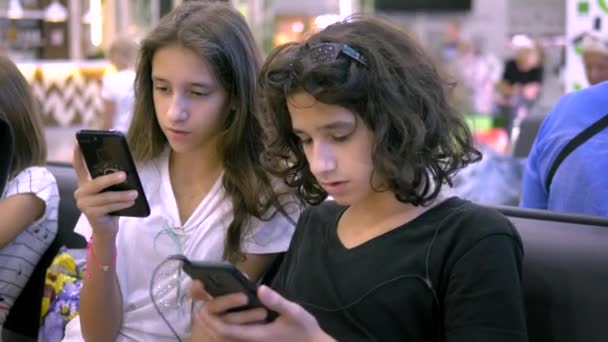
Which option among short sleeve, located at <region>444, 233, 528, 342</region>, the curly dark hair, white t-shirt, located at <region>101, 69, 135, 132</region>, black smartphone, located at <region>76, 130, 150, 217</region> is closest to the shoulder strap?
the curly dark hair

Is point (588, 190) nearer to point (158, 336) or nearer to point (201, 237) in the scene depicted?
point (201, 237)

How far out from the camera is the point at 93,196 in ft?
5.95

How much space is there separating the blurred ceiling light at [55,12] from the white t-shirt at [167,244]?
45.2ft

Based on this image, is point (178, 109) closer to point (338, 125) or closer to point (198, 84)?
point (198, 84)

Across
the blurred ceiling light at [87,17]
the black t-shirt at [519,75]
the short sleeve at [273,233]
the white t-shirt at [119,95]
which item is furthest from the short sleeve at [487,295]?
the blurred ceiling light at [87,17]

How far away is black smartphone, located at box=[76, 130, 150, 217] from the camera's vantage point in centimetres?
180

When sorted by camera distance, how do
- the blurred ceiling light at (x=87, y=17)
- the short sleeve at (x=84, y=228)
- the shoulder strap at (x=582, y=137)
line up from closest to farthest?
the short sleeve at (x=84, y=228), the shoulder strap at (x=582, y=137), the blurred ceiling light at (x=87, y=17)

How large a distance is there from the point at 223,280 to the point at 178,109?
24.7 inches

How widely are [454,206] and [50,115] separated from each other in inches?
497

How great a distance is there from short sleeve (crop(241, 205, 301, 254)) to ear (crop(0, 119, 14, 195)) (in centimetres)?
86

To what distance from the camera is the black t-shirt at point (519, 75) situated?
11484 mm

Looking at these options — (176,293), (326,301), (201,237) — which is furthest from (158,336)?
(326,301)

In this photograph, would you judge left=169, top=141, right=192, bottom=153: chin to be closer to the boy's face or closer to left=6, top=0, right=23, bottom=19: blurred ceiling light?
the boy's face

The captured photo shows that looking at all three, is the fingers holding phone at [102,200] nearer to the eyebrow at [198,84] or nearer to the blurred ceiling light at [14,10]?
the eyebrow at [198,84]
